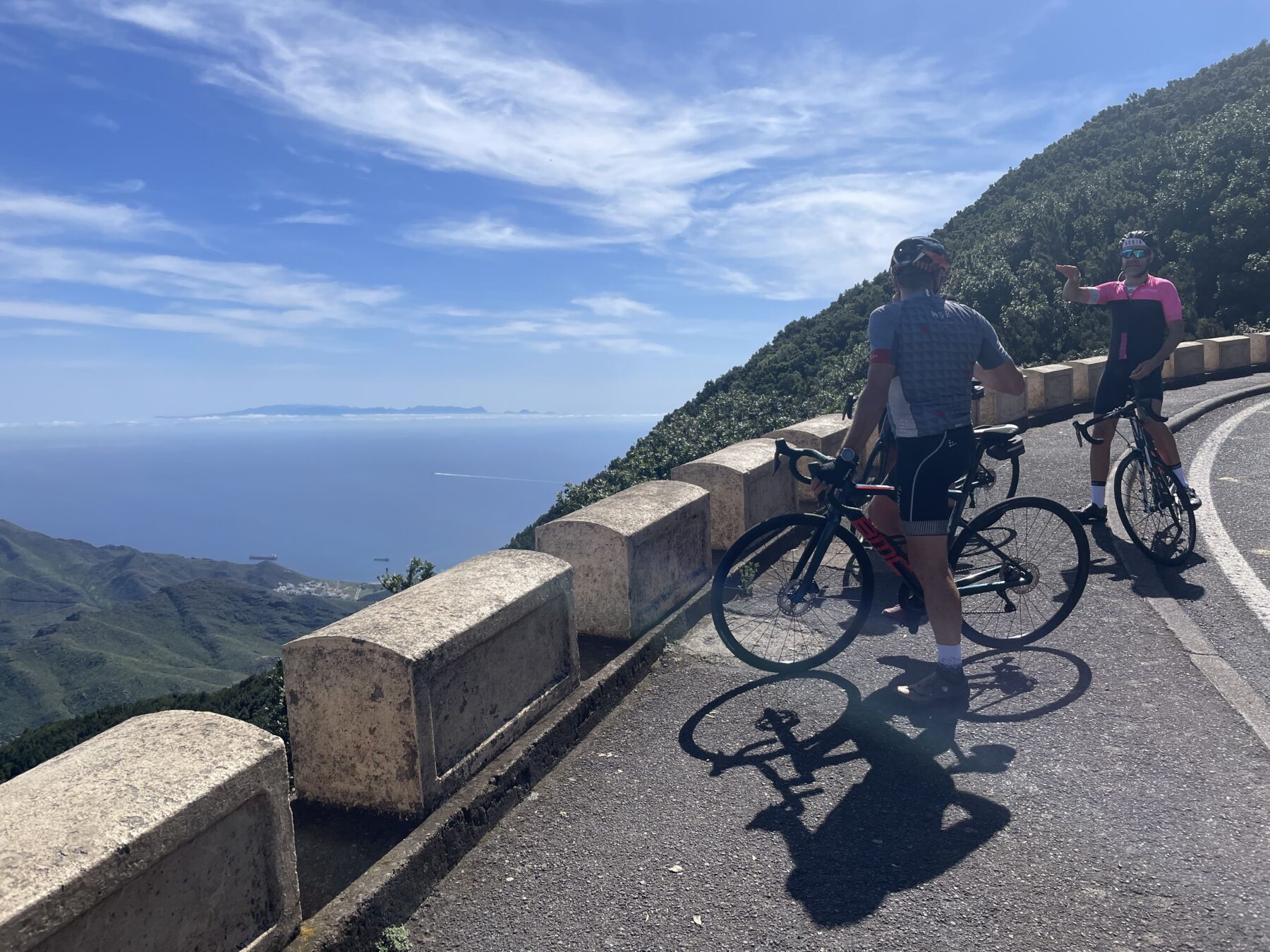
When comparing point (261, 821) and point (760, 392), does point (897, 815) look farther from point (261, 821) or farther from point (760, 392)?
point (760, 392)

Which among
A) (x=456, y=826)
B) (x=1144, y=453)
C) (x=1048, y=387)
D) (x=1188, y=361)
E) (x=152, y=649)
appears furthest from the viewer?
(x=152, y=649)

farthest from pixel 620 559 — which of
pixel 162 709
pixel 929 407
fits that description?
pixel 162 709

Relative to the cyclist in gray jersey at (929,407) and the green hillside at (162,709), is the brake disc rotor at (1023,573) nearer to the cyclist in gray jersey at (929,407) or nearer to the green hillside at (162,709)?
the cyclist in gray jersey at (929,407)

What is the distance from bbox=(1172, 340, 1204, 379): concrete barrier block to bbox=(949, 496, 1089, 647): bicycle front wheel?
1511 centimetres

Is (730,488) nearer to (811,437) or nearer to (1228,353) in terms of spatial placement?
(811,437)

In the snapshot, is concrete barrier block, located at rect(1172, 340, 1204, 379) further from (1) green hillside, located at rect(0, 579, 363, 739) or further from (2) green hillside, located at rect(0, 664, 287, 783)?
(1) green hillside, located at rect(0, 579, 363, 739)

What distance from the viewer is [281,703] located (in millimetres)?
6629

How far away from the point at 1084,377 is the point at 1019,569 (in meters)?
12.1

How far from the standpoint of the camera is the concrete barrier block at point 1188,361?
17688 mm

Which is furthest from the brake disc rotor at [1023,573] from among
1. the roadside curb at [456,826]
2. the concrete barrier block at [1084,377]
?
the concrete barrier block at [1084,377]

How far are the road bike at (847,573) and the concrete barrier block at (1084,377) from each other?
11.5 metres

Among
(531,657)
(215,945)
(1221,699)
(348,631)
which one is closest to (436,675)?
(348,631)

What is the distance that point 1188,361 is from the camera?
58.8ft

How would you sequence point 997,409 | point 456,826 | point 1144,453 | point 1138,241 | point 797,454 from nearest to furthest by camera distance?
point 456,826 < point 797,454 < point 1144,453 < point 1138,241 < point 997,409
